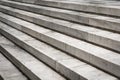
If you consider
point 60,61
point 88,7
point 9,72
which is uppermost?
point 88,7

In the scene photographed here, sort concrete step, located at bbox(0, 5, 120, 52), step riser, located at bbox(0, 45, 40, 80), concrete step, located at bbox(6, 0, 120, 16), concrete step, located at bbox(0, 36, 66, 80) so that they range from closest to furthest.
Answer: concrete step, located at bbox(0, 5, 120, 52) < concrete step, located at bbox(0, 36, 66, 80) < step riser, located at bbox(0, 45, 40, 80) < concrete step, located at bbox(6, 0, 120, 16)

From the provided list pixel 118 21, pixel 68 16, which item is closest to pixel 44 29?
pixel 68 16

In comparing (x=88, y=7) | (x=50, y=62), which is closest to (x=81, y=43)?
(x=50, y=62)

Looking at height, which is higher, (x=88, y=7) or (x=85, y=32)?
(x=88, y=7)

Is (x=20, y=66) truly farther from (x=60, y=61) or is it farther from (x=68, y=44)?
(x=68, y=44)

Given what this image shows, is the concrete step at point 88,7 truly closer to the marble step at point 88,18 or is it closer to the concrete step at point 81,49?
the marble step at point 88,18

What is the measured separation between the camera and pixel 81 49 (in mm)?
3811

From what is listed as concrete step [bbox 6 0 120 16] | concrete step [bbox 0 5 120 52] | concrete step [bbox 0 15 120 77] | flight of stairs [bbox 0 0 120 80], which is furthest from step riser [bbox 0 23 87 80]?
concrete step [bbox 6 0 120 16]

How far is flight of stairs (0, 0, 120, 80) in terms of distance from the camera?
342cm

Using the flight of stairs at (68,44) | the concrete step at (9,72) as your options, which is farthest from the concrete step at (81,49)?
the concrete step at (9,72)

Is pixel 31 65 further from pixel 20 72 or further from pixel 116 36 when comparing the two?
pixel 116 36

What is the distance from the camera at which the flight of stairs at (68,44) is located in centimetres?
342

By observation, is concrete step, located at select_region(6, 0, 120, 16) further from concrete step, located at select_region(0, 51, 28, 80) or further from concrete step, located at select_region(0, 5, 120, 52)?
concrete step, located at select_region(0, 51, 28, 80)

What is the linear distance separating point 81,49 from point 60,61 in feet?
1.44
